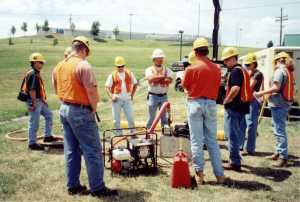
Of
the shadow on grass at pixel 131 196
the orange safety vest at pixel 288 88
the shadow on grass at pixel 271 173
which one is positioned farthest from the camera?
the orange safety vest at pixel 288 88

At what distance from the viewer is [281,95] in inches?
284

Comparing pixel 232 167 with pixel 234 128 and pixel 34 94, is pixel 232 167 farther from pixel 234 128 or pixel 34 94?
pixel 34 94

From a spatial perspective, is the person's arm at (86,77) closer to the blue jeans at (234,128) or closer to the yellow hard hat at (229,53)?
the yellow hard hat at (229,53)

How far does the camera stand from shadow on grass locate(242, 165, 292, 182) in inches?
264

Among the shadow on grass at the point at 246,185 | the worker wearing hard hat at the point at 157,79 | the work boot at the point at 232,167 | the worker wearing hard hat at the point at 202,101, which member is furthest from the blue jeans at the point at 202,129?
the worker wearing hard hat at the point at 157,79

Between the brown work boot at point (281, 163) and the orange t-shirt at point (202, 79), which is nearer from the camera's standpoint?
the orange t-shirt at point (202, 79)

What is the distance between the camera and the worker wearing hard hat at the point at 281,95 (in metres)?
7.13

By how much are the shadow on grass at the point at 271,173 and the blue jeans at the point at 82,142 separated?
115 inches

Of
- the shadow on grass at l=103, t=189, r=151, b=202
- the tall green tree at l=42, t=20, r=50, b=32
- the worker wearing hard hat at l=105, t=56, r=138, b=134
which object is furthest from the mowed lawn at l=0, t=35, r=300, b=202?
the tall green tree at l=42, t=20, r=50, b=32

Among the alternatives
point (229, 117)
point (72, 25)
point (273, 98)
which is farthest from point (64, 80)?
point (72, 25)

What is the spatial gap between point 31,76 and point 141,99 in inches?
435

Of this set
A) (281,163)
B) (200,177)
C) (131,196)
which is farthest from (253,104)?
(131,196)

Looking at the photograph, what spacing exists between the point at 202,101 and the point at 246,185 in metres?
A: 1.55

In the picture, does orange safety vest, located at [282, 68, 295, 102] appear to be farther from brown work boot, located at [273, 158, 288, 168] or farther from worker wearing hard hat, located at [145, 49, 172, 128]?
worker wearing hard hat, located at [145, 49, 172, 128]
